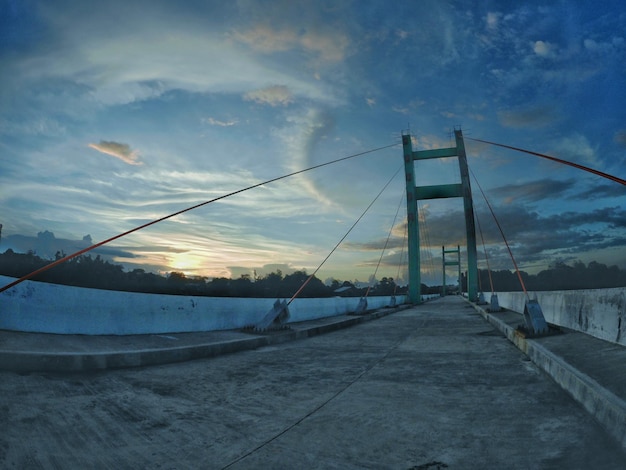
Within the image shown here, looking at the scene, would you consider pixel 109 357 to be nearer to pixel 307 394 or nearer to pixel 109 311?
pixel 307 394

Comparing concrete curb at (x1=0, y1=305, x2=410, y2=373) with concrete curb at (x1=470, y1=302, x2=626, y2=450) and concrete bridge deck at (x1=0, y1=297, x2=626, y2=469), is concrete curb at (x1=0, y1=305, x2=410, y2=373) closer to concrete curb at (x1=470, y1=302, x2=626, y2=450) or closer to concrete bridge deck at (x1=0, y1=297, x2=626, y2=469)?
concrete bridge deck at (x1=0, y1=297, x2=626, y2=469)

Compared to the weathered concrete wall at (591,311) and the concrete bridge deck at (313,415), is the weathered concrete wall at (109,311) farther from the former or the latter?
the weathered concrete wall at (591,311)

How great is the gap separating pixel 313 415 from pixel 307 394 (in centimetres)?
60

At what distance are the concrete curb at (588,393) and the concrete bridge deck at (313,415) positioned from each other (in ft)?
0.12

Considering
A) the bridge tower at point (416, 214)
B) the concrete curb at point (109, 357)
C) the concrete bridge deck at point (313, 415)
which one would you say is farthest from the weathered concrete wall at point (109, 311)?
the bridge tower at point (416, 214)

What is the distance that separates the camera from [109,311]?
6.35 metres

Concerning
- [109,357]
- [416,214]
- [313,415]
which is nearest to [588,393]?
[313,415]

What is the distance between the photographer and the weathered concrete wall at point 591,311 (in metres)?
3.96

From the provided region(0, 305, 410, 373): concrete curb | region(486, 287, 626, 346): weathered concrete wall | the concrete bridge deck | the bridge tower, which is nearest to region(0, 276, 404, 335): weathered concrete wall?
the concrete bridge deck

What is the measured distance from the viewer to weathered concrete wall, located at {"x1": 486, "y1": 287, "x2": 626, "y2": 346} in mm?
3957

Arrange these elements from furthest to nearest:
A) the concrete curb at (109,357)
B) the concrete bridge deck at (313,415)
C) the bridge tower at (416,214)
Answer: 1. the bridge tower at (416,214)
2. the concrete curb at (109,357)
3. the concrete bridge deck at (313,415)

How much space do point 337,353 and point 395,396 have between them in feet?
8.72

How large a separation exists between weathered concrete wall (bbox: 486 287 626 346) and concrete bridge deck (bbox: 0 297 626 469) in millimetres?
201

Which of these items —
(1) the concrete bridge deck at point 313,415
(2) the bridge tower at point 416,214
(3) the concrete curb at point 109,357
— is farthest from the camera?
(2) the bridge tower at point 416,214
